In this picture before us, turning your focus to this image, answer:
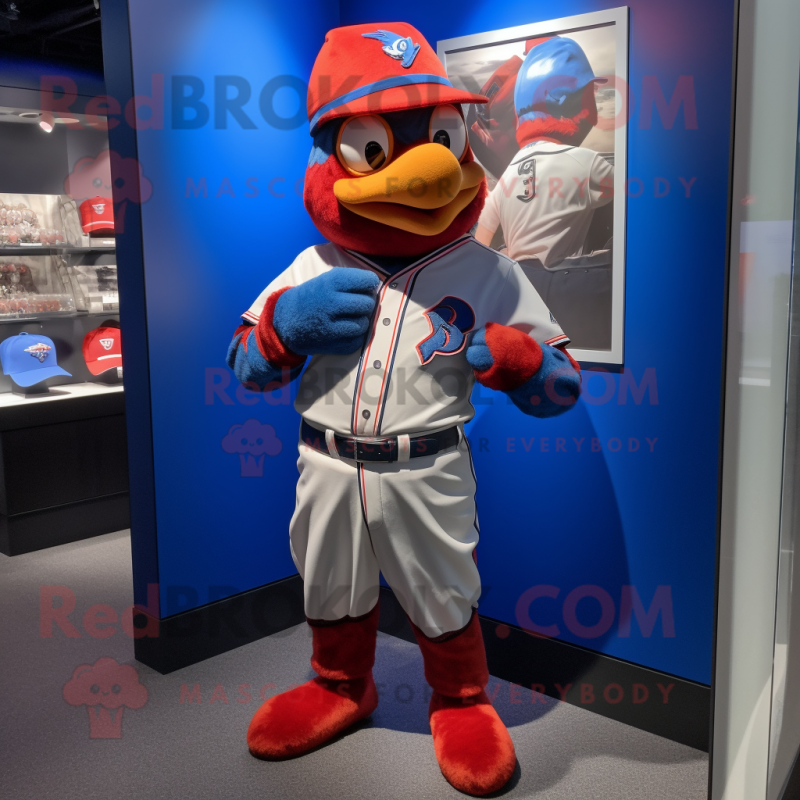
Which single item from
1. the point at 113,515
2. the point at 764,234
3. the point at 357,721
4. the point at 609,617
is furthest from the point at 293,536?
the point at 113,515

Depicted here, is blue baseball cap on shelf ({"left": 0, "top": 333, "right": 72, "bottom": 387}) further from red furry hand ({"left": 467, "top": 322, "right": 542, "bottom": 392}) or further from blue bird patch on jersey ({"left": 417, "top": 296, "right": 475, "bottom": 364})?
red furry hand ({"left": 467, "top": 322, "right": 542, "bottom": 392})

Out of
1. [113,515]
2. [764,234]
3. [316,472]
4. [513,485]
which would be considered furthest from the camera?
[113,515]

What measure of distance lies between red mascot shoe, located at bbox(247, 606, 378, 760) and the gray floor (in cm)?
5

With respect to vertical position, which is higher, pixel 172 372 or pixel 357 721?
pixel 172 372

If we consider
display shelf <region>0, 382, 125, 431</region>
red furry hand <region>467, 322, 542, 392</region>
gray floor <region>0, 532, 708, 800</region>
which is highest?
red furry hand <region>467, 322, 542, 392</region>

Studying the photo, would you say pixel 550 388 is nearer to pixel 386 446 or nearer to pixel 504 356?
Result: pixel 504 356

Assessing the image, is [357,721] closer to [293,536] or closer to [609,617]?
[293,536]

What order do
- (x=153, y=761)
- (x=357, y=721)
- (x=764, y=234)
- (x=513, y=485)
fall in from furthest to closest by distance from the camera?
(x=513, y=485) → (x=357, y=721) → (x=153, y=761) → (x=764, y=234)

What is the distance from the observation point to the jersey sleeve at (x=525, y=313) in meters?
1.98

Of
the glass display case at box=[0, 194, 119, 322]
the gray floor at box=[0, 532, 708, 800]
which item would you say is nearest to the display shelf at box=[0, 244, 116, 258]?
the glass display case at box=[0, 194, 119, 322]

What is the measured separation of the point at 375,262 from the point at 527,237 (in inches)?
21.5

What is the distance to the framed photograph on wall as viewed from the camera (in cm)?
217

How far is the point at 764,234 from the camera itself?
1.01m

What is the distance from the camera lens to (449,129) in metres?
1.89
